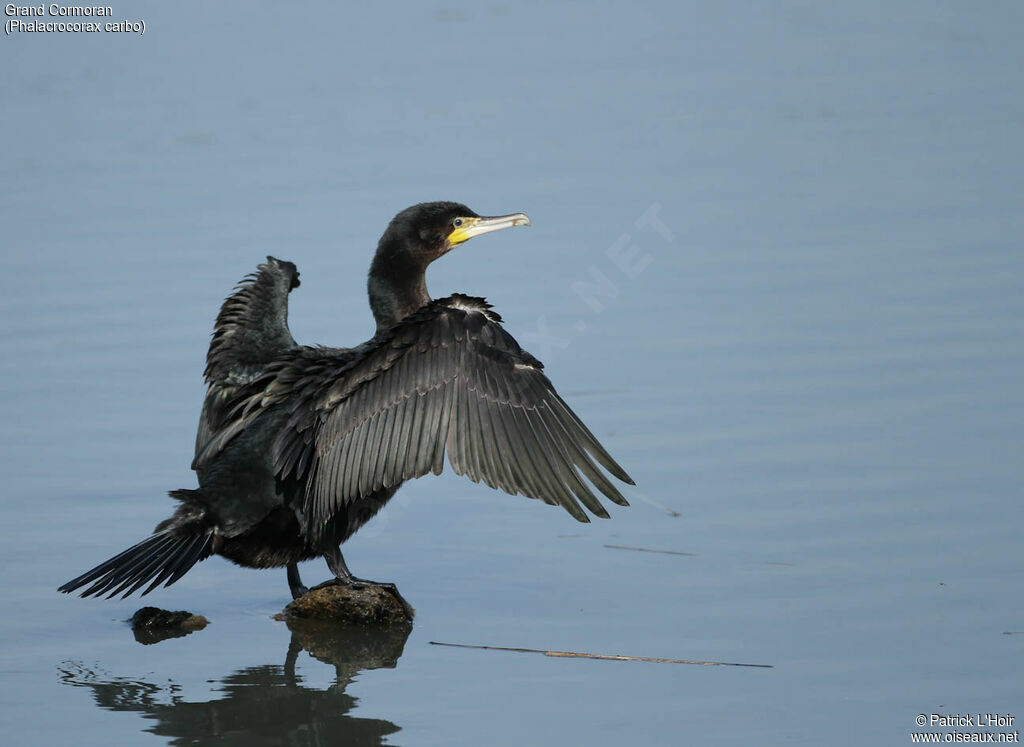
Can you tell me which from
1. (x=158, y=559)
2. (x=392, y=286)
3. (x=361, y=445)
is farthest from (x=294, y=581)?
(x=392, y=286)

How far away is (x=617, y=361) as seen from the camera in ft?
26.7

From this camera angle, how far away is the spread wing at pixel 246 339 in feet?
21.3

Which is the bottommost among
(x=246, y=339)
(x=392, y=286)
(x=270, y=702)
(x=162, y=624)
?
(x=270, y=702)

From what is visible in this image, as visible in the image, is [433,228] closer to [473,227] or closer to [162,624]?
[473,227]

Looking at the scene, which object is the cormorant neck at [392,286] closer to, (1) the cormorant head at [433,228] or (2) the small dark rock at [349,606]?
(1) the cormorant head at [433,228]

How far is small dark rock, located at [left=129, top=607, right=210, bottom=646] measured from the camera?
5750 mm

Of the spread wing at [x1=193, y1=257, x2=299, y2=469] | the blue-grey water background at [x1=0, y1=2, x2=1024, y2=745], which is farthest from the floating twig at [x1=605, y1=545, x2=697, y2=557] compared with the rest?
the spread wing at [x1=193, y1=257, x2=299, y2=469]

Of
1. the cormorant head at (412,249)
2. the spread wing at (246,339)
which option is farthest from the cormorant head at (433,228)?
the spread wing at (246,339)

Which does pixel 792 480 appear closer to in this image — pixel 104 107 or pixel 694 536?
pixel 694 536

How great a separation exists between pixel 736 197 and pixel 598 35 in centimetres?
421

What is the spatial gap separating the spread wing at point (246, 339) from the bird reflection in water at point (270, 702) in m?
1.14

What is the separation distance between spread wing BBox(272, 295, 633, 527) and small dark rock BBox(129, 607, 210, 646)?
0.58m

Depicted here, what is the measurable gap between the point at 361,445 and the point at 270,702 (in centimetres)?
95

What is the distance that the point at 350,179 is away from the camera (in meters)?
10.9
